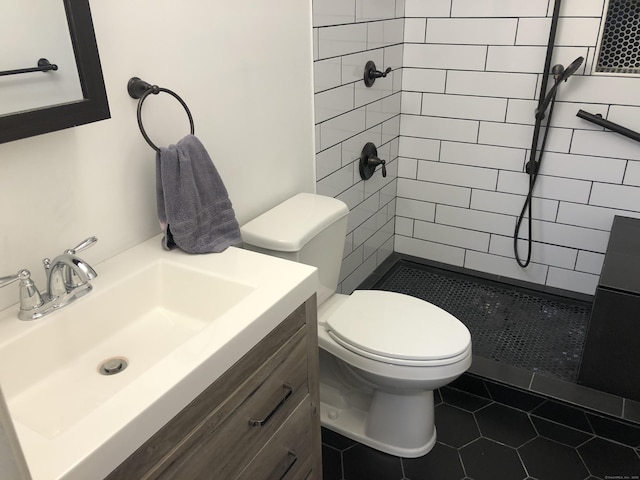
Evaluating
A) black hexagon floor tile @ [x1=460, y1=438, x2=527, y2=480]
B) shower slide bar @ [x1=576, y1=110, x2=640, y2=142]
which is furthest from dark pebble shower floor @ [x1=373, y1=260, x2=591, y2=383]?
shower slide bar @ [x1=576, y1=110, x2=640, y2=142]

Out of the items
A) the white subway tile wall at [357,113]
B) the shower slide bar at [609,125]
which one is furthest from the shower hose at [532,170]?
the white subway tile wall at [357,113]

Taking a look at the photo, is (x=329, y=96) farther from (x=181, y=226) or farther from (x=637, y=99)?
(x=637, y=99)

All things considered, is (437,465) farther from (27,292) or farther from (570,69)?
(570,69)

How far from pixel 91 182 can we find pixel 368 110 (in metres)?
1.38

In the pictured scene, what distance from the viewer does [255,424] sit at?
1.14 meters

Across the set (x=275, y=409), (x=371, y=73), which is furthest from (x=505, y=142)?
(x=275, y=409)

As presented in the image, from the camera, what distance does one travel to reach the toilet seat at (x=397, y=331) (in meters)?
1.59

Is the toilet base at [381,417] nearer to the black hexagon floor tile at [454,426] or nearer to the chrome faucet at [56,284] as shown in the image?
the black hexagon floor tile at [454,426]

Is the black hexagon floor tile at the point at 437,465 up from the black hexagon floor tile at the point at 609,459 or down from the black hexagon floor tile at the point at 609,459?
down

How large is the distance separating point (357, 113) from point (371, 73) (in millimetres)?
180

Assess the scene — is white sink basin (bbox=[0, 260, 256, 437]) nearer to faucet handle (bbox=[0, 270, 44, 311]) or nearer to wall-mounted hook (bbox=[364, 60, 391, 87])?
faucet handle (bbox=[0, 270, 44, 311])

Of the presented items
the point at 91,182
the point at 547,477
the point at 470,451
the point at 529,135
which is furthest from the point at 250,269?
the point at 529,135

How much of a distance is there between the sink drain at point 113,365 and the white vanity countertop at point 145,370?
0.02m

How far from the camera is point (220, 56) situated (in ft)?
4.81
